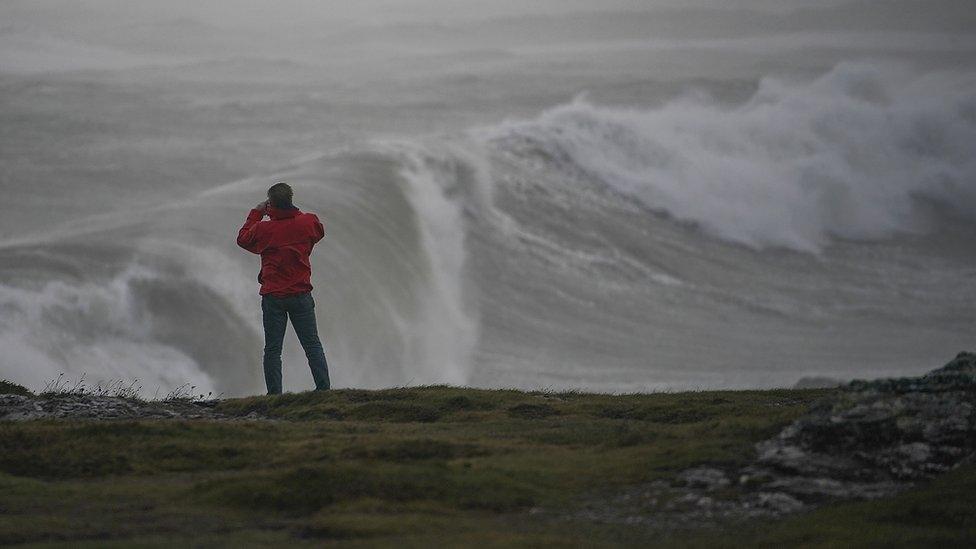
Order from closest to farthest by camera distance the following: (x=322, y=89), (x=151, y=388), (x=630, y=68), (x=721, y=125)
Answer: (x=151, y=388) → (x=721, y=125) → (x=322, y=89) → (x=630, y=68)

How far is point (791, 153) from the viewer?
2372 inches

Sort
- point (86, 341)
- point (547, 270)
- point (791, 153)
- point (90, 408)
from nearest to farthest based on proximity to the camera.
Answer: point (90, 408) → point (86, 341) → point (547, 270) → point (791, 153)

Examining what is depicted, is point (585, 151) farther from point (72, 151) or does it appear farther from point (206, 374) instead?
point (206, 374)

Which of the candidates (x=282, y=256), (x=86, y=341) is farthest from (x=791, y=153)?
(x=282, y=256)

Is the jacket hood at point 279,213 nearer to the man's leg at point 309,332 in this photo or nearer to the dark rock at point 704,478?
the man's leg at point 309,332

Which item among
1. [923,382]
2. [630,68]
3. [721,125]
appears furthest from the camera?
[630,68]

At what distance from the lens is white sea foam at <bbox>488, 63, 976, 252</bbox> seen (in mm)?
48844

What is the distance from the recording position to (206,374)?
2409cm

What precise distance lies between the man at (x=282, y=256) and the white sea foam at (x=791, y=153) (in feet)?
108

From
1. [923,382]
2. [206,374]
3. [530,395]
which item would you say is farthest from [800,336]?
[923,382]

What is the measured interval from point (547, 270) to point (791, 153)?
85.0ft

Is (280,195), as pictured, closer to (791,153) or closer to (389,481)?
(389,481)

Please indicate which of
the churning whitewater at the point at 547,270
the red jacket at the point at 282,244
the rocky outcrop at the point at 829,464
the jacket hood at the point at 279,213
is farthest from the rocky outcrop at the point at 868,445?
the churning whitewater at the point at 547,270

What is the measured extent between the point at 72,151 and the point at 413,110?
2908 cm
